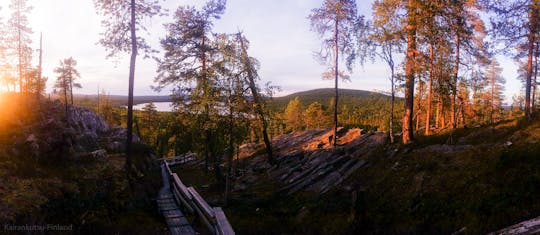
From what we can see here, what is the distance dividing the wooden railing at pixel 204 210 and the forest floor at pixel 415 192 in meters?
2.65

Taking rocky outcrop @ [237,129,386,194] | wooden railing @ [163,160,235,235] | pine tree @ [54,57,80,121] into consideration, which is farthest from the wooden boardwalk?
pine tree @ [54,57,80,121]

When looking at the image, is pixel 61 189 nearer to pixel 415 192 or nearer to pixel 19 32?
pixel 415 192

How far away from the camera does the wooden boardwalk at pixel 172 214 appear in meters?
10.3

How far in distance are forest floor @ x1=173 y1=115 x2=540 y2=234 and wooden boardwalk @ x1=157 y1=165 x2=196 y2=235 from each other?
287 cm

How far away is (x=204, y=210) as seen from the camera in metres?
9.87

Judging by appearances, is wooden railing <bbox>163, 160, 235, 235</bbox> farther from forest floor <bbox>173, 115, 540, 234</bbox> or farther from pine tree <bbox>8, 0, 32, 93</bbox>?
pine tree <bbox>8, 0, 32, 93</bbox>

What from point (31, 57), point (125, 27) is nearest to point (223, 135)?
point (125, 27)

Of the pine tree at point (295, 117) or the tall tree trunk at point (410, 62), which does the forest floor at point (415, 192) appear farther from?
the pine tree at point (295, 117)

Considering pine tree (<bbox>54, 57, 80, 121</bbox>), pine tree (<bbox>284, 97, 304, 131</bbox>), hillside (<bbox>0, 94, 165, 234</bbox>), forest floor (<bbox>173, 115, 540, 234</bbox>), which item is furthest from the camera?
pine tree (<bbox>284, 97, 304, 131</bbox>)

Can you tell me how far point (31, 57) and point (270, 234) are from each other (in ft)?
148

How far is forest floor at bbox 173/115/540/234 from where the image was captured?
32.2 feet

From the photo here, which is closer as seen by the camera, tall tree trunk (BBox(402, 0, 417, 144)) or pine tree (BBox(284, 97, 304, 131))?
tall tree trunk (BBox(402, 0, 417, 144))

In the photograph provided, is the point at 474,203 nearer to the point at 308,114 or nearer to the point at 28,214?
the point at 28,214

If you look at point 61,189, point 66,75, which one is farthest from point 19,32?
point 61,189
